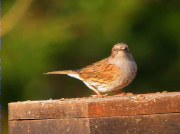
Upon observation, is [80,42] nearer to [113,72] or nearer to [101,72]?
[101,72]

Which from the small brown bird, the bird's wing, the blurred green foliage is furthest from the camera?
the blurred green foliage

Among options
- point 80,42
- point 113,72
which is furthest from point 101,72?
point 80,42

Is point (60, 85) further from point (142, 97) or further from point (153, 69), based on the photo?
point (142, 97)

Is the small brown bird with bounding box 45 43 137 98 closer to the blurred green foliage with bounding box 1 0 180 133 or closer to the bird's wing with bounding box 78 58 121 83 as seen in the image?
the bird's wing with bounding box 78 58 121 83

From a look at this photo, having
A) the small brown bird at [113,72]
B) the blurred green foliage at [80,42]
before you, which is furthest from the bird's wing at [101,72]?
the blurred green foliage at [80,42]

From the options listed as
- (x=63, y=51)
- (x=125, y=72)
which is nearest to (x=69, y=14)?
(x=63, y=51)

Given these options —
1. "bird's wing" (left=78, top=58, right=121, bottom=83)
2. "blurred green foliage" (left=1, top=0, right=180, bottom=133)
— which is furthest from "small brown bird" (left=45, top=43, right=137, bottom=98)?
"blurred green foliage" (left=1, top=0, right=180, bottom=133)

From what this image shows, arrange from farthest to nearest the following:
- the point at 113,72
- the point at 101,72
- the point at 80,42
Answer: the point at 80,42, the point at 101,72, the point at 113,72
